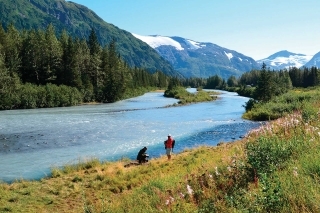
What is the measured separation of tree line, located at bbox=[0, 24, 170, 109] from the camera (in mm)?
76562

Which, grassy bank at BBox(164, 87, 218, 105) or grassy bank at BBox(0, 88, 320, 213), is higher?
grassy bank at BBox(0, 88, 320, 213)

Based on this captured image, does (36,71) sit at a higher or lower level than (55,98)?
higher

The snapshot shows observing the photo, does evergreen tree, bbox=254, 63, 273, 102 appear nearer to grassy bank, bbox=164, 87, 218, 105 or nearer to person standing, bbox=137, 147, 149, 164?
grassy bank, bbox=164, 87, 218, 105

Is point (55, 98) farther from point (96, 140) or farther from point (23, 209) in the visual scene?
point (23, 209)

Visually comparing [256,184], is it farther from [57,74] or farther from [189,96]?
[189,96]

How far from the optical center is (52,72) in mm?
94438

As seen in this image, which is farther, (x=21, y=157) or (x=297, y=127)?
(x=21, y=157)

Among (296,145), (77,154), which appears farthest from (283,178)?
(77,154)

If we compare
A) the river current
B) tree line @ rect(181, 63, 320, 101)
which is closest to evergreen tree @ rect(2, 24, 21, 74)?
the river current

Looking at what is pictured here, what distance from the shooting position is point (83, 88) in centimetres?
9406

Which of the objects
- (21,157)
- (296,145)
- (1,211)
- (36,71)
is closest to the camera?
(296,145)

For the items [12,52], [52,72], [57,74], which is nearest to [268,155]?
[12,52]

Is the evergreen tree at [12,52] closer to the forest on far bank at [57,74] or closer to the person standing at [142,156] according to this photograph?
the forest on far bank at [57,74]

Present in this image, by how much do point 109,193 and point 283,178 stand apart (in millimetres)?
12838
